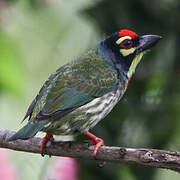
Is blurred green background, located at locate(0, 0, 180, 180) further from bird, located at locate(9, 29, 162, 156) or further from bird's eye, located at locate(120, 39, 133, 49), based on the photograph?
bird's eye, located at locate(120, 39, 133, 49)

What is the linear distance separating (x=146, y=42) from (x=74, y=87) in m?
0.70

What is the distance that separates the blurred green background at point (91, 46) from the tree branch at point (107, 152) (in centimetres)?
22

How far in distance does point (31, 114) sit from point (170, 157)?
1163 mm

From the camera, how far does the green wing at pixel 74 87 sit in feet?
13.5

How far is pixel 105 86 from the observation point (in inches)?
174

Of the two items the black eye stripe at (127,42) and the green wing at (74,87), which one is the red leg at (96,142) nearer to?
the green wing at (74,87)

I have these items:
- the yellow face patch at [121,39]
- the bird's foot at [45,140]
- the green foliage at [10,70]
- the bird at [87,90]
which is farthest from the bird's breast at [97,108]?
the green foliage at [10,70]

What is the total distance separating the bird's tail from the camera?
3.74m

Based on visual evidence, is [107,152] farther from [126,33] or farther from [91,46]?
[91,46]

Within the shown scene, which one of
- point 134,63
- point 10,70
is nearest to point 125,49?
point 134,63

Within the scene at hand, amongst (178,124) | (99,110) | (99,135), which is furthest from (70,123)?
(178,124)

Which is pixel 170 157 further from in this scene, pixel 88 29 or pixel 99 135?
pixel 88 29

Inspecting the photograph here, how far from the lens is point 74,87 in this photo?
433 cm

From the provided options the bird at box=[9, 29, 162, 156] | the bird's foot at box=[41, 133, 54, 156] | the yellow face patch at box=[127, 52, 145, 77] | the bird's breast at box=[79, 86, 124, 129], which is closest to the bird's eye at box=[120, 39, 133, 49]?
the bird at box=[9, 29, 162, 156]
